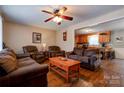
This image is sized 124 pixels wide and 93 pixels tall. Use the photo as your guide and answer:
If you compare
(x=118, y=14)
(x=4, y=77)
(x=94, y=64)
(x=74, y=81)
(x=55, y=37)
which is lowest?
(x=74, y=81)

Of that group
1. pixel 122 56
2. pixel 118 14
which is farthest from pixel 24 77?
pixel 122 56

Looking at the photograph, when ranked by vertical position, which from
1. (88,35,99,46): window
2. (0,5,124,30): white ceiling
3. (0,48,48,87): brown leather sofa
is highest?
(0,5,124,30): white ceiling

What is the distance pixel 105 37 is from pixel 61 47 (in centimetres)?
353

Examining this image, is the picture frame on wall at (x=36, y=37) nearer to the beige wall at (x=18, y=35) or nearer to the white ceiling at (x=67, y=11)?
the beige wall at (x=18, y=35)

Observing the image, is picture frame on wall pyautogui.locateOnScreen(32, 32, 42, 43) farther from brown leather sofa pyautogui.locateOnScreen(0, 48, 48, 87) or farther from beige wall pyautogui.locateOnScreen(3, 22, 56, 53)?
brown leather sofa pyautogui.locateOnScreen(0, 48, 48, 87)

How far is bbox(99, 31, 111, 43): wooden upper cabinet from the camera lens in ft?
22.6

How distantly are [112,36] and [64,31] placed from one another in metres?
3.68

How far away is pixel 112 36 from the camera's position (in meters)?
6.82

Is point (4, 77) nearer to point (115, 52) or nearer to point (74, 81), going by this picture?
→ point (74, 81)

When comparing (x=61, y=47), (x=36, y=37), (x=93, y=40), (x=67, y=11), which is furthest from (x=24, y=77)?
(x=93, y=40)

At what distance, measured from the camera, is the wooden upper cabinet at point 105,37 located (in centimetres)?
688

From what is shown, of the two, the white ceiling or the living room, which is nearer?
the living room

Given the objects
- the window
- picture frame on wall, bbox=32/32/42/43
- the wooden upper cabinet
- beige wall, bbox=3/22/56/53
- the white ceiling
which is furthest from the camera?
the window

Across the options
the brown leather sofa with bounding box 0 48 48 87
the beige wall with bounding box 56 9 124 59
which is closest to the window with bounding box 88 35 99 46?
the beige wall with bounding box 56 9 124 59
